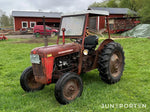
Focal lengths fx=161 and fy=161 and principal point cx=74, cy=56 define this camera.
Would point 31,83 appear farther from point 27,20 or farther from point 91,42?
point 27,20

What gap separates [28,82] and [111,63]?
2231 mm

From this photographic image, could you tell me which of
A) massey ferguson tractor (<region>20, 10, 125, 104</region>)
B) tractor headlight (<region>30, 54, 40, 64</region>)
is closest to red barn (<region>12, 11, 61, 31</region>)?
massey ferguson tractor (<region>20, 10, 125, 104</region>)

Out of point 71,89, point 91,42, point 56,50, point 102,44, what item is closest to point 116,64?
point 102,44

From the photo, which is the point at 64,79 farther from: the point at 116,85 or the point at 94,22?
the point at 94,22

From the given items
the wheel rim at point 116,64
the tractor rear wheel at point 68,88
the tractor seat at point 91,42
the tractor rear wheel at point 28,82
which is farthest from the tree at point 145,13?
the tractor rear wheel at point 28,82

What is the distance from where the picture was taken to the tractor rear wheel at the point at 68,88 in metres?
3.16

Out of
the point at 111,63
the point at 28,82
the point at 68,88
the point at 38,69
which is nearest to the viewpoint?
the point at 68,88

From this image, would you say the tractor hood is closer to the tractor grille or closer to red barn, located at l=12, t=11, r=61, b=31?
the tractor grille

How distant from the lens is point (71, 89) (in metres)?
3.41

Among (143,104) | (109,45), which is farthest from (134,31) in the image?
(143,104)

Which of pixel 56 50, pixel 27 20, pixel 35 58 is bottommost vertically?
pixel 35 58

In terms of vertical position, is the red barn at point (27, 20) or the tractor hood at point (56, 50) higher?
the red barn at point (27, 20)

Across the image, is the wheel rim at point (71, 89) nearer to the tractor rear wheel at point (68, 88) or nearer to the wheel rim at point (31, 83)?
the tractor rear wheel at point (68, 88)

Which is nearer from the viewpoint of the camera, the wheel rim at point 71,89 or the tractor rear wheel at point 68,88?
the tractor rear wheel at point 68,88
